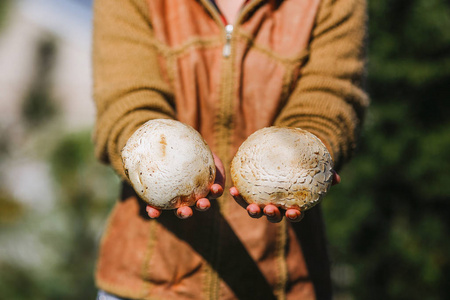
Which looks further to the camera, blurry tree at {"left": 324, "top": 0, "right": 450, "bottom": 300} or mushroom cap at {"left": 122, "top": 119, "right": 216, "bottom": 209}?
blurry tree at {"left": 324, "top": 0, "right": 450, "bottom": 300}

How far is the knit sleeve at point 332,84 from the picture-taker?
1.41 meters

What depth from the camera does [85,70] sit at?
7770mm

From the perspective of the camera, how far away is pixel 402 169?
9.22ft

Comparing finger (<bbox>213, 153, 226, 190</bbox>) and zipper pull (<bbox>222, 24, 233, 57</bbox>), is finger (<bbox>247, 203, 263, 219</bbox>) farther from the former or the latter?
zipper pull (<bbox>222, 24, 233, 57</bbox>)

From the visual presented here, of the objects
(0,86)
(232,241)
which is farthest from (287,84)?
(0,86)

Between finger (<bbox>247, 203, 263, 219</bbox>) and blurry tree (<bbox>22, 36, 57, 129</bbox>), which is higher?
finger (<bbox>247, 203, 263, 219</bbox>)

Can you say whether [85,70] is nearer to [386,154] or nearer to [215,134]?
[386,154]

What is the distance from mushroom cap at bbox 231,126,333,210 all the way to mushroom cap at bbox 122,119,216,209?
10cm

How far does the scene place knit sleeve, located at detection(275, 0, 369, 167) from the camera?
1.41m

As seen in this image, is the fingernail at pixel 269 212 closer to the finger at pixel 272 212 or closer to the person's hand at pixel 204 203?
the finger at pixel 272 212

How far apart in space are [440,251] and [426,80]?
3.27 feet

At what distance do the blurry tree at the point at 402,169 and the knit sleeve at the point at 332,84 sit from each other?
55.8 inches

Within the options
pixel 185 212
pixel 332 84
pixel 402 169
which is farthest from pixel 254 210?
pixel 402 169

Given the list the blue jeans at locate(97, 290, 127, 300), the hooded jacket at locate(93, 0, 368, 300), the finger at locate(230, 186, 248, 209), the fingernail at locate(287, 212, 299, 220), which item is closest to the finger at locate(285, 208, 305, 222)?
the fingernail at locate(287, 212, 299, 220)
